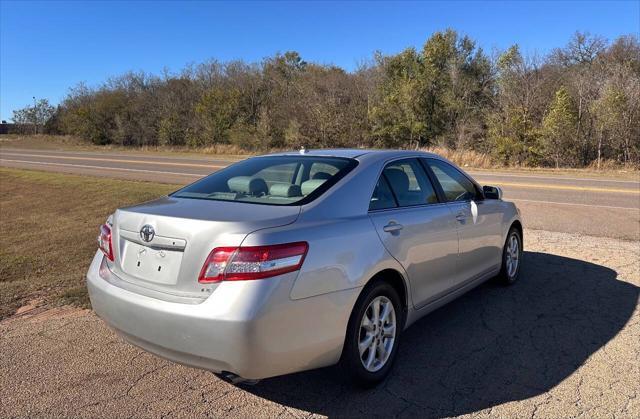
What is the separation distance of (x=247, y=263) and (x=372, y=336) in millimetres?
1119

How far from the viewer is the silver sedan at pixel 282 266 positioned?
2.64m

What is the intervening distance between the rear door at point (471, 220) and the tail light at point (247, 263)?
211cm

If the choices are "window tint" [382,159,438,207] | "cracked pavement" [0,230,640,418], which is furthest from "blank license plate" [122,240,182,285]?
"window tint" [382,159,438,207]

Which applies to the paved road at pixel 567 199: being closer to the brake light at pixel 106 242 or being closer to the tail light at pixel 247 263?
the tail light at pixel 247 263

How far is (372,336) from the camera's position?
3273mm

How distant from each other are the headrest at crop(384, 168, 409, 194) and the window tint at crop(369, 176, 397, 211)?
92 millimetres

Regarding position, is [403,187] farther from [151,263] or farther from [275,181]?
[151,263]

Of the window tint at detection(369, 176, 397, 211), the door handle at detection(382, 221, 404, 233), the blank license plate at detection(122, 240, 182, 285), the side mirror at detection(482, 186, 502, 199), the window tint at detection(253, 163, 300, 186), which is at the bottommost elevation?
the blank license plate at detection(122, 240, 182, 285)

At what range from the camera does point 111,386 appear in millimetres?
3244

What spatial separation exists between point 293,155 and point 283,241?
1.64 meters

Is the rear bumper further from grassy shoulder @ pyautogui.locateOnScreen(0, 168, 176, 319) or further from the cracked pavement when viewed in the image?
A: grassy shoulder @ pyautogui.locateOnScreen(0, 168, 176, 319)

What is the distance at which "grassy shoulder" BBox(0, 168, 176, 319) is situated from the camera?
5176mm

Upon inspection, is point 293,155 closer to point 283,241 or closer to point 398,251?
point 398,251

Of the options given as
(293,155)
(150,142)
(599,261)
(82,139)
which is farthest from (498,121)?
(82,139)
